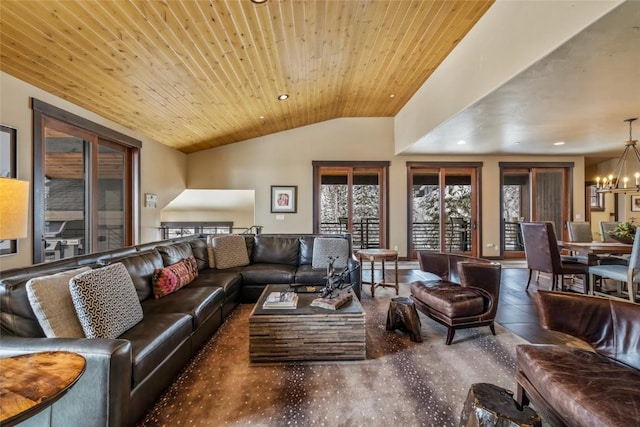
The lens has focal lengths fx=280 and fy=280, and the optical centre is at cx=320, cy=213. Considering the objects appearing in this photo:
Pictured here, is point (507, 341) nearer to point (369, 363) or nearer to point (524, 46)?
point (369, 363)

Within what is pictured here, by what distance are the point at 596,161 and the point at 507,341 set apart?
7.95 m

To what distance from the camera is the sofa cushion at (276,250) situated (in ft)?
13.6

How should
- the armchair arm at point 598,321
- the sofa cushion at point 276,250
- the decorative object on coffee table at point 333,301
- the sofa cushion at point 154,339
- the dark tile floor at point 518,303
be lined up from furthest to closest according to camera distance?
the sofa cushion at point 276,250 < the dark tile floor at point 518,303 < the decorative object on coffee table at point 333,301 < the sofa cushion at point 154,339 < the armchair arm at point 598,321

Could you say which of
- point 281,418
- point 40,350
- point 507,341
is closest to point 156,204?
point 40,350

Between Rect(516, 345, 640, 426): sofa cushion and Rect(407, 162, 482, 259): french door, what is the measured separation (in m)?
5.14

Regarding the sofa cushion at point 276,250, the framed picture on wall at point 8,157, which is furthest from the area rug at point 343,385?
the framed picture on wall at point 8,157

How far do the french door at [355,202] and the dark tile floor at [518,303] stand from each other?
1.09 metres

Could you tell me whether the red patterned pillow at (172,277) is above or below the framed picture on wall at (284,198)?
below

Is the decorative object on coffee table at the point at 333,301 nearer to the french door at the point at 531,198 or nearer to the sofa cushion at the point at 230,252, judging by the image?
the sofa cushion at the point at 230,252

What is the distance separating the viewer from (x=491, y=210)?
648cm

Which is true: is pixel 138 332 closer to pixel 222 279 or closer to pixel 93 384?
pixel 93 384

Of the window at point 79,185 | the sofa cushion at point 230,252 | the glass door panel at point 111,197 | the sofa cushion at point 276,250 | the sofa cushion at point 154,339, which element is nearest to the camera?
the sofa cushion at point 154,339

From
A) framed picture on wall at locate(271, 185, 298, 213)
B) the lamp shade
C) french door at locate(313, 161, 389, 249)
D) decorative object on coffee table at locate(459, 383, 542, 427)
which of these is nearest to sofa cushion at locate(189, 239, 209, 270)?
the lamp shade

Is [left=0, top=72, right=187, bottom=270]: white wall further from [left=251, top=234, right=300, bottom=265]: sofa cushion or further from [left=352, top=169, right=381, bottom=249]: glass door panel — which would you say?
[left=352, top=169, right=381, bottom=249]: glass door panel
